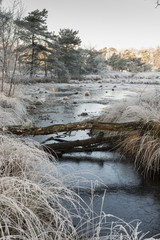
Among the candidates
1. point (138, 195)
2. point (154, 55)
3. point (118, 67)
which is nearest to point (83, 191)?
point (138, 195)

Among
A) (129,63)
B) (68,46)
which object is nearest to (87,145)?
(68,46)

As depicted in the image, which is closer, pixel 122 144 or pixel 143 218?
pixel 143 218

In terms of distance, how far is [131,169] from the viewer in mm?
3082

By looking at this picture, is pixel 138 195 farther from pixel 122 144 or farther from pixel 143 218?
pixel 122 144

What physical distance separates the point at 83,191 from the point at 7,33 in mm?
6285

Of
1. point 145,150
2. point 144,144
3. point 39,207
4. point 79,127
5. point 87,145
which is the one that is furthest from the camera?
point 87,145

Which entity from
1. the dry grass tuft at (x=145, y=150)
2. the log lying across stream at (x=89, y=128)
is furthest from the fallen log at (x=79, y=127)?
the dry grass tuft at (x=145, y=150)

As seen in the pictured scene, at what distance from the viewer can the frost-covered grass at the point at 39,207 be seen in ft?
4.50

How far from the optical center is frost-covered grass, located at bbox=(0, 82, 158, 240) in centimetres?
137

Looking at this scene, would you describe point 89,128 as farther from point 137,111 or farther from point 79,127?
point 137,111

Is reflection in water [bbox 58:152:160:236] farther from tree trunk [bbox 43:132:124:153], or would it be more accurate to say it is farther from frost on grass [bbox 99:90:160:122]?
frost on grass [bbox 99:90:160:122]

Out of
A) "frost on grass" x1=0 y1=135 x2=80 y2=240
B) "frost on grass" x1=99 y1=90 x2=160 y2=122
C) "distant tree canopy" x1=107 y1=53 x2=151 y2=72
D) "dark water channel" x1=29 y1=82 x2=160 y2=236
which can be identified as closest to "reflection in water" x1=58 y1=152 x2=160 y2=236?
"dark water channel" x1=29 y1=82 x2=160 y2=236

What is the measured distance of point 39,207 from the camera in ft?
5.18

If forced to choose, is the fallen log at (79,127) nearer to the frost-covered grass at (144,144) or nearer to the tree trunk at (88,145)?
the frost-covered grass at (144,144)
